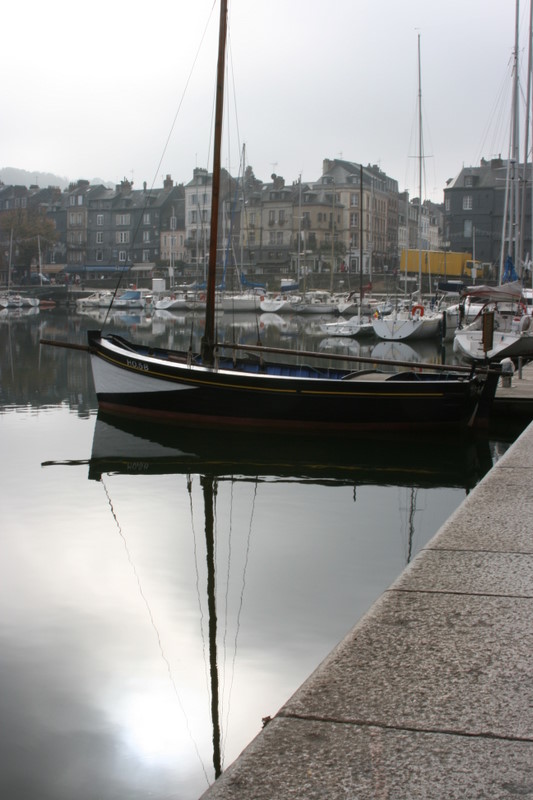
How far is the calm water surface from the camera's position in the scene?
5.60 metres

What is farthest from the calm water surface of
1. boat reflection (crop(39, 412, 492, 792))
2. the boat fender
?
the boat fender

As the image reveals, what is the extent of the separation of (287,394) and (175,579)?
8466 mm

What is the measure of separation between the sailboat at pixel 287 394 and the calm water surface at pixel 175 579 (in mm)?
506

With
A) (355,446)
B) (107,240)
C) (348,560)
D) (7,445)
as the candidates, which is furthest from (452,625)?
(107,240)

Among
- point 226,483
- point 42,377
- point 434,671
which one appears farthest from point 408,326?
point 434,671

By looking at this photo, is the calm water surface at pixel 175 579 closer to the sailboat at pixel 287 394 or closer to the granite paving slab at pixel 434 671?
the sailboat at pixel 287 394

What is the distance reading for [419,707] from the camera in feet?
11.1

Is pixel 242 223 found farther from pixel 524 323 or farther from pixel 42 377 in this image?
pixel 42 377

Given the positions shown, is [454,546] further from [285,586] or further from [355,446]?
[355,446]

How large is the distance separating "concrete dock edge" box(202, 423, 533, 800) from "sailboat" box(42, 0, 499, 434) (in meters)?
11.3

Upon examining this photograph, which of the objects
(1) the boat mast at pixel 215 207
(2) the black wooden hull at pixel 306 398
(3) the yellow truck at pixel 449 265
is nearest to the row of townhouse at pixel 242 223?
(3) the yellow truck at pixel 449 265

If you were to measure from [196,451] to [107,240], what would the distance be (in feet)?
401

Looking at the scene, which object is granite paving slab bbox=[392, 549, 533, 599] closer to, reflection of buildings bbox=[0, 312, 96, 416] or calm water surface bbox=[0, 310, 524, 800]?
calm water surface bbox=[0, 310, 524, 800]

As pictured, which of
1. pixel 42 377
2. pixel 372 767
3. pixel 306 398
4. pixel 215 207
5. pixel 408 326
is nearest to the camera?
pixel 372 767
